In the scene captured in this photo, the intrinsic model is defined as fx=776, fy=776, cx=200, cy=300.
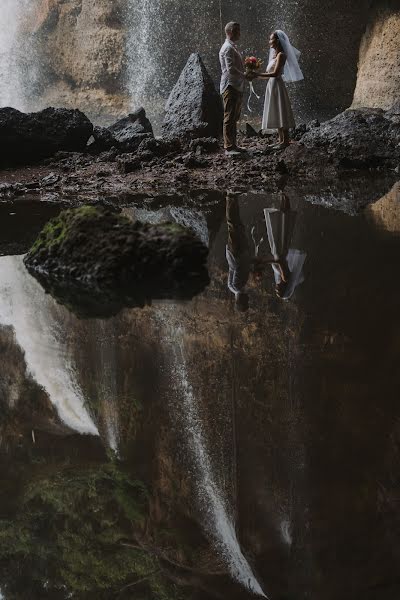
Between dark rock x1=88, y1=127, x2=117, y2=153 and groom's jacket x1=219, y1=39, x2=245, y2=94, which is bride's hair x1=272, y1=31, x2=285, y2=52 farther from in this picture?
dark rock x1=88, y1=127, x2=117, y2=153

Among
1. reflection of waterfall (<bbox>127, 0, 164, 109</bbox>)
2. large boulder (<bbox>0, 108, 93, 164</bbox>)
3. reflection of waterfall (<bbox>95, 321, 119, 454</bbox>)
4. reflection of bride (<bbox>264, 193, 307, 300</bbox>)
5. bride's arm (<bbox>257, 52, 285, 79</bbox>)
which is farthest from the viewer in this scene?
reflection of waterfall (<bbox>127, 0, 164, 109</bbox>)

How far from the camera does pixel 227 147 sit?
12320 millimetres

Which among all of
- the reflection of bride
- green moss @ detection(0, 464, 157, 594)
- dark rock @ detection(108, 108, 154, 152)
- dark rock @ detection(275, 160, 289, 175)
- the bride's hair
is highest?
the bride's hair

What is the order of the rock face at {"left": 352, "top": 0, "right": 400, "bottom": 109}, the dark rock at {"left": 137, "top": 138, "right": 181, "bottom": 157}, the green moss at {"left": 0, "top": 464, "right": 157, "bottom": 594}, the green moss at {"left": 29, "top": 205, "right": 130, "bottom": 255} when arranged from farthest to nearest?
the rock face at {"left": 352, "top": 0, "right": 400, "bottom": 109} < the dark rock at {"left": 137, "top": 138, "right": 181, "bottom": 157} < the green moss at {"left": 29, "top": 205, "right": 130, "bottom": 255} < the green moss at {"left": 0, "top": 464, "right": 157, "bottom": 594}

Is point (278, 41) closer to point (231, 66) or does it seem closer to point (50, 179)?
point (231, 66)

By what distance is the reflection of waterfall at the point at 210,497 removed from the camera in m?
2.02

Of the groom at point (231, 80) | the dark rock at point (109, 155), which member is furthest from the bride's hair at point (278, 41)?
the dark rock at point (109, 155)

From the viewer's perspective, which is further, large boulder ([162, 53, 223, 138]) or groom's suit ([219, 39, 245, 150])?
large boulder ([162, 53, 223, 138])

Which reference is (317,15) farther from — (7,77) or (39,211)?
(39,211)

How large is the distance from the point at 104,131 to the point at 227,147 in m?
2.72

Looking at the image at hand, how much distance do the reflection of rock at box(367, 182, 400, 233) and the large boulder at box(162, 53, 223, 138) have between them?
6.15 metres

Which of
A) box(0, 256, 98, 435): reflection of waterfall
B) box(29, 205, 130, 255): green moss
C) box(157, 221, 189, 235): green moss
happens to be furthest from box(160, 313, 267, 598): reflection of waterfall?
box(29, 205, 130, 255): green moss

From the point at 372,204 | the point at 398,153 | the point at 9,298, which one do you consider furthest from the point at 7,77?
the point at 9,298

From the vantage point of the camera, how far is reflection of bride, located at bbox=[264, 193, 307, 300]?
4.72 metres
